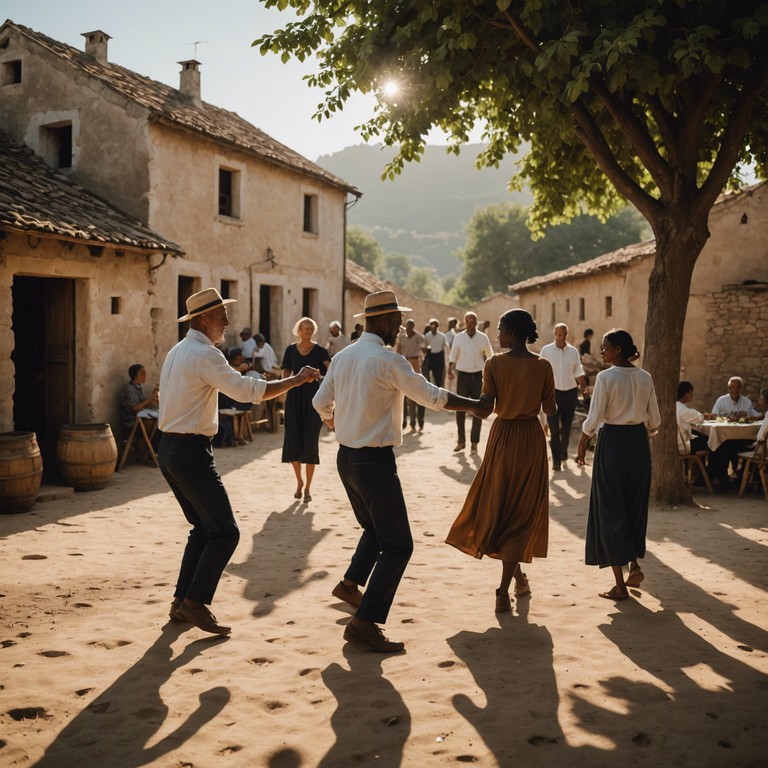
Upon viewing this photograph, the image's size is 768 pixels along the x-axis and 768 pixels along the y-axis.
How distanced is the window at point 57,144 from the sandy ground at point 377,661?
9.78 meters

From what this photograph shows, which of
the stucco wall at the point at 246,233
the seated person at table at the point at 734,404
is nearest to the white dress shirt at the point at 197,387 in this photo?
the seated person at table at the point at 734,404

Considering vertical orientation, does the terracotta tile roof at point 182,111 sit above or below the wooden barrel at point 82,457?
above

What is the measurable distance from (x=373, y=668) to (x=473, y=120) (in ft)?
28.2

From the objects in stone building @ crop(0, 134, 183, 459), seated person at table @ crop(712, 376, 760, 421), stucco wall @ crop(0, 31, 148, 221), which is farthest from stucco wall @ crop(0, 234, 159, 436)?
seated person at table @ crop(712, 376, 760, 421)

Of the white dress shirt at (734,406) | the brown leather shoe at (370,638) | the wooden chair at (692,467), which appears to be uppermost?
the white dress shirt at (734,406)

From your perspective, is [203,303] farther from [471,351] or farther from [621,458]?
[471,351]

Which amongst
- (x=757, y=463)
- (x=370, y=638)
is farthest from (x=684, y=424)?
(x=370, y=638)

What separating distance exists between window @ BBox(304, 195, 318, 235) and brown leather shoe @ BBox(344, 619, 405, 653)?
662 inches

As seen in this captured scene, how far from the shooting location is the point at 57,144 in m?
15.0

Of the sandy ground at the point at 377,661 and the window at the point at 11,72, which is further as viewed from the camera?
the window at the point at 11,72

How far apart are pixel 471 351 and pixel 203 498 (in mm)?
8441

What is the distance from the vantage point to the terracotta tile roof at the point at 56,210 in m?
9.59

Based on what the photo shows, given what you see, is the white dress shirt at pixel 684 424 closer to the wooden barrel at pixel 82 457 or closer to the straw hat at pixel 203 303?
the straw hat at pixel 203 303

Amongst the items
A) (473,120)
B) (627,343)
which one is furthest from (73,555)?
(473,120)
